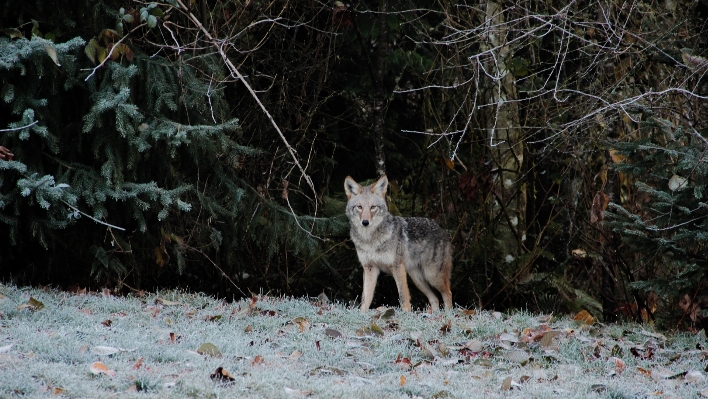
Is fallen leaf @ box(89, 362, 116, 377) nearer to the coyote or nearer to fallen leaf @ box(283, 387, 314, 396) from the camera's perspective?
fallen leaf @ box(283, 387, 314, 396)

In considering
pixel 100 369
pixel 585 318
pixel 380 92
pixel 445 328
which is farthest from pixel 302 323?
pixel 380 92

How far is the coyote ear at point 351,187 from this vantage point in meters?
9.96

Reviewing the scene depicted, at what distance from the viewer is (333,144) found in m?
12.6

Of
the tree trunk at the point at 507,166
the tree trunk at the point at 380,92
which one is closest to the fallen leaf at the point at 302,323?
the tree trunk at the point at 380,92

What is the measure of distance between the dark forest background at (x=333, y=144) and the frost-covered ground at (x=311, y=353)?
977mm

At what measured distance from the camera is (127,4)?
8.72m

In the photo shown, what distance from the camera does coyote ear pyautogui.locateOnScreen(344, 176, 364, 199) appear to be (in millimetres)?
9965

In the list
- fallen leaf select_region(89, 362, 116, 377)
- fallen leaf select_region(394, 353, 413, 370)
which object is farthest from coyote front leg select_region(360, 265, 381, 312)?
fallen leaf select_region(89, 362, 116, 377)

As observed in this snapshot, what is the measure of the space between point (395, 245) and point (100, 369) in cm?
552

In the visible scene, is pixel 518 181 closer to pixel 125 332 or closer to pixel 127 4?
pixel 127 4

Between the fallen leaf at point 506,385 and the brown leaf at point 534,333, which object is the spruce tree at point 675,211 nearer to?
the brown leaf at point 534,333

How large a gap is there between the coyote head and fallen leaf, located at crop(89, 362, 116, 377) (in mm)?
5149

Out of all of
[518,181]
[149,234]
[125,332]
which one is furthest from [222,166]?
[518,181]

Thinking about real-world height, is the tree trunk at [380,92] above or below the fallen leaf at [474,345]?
above
